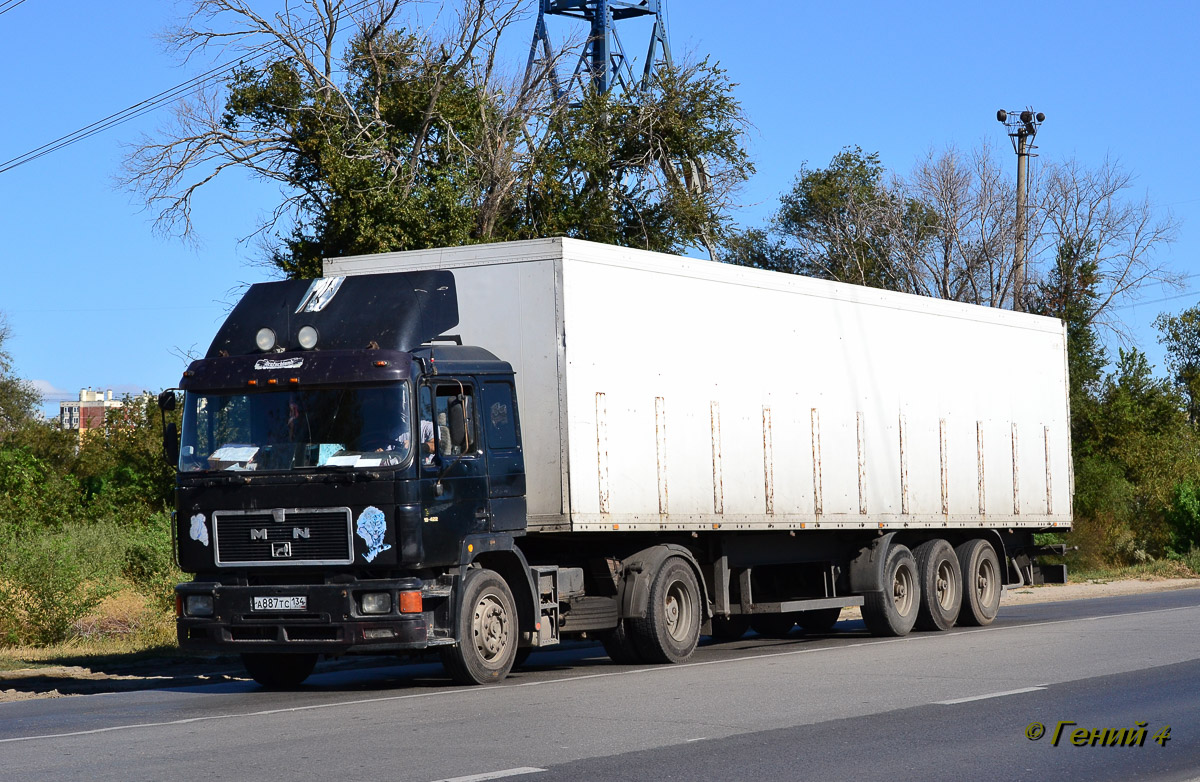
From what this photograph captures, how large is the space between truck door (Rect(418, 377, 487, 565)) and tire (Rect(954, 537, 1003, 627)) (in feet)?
30.3

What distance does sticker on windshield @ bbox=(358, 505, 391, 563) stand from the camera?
11570 millimetres

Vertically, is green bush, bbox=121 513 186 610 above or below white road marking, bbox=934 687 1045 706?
above

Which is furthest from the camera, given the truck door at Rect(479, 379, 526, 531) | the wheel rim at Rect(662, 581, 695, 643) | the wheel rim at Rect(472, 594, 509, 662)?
the wheel rim at Rect(662, 581, 695, 643)

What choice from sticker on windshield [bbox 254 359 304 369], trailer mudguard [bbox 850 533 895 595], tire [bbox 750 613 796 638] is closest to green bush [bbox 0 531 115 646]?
sticker on windshield [bbox 254 359 304 369]

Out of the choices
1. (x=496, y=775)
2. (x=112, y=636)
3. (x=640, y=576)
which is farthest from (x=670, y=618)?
(x=112, y=636)

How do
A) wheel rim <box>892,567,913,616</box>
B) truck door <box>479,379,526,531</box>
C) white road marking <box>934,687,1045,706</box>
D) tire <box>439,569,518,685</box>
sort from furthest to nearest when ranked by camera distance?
wheel rim <box>892,567,913,616</box>
truck door <box>479,379,526,531</box>
tire <box>439,569,518,685</box>
white road marking <box>934,687,1045,706</box>

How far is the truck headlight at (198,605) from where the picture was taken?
12125 millimetres

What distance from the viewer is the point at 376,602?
1166 centimetres

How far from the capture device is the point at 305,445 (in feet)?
39.1

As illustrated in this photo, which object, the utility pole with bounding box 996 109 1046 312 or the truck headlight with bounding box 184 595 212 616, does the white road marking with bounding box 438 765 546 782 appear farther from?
the utility pole with bounding box 996 109 1046 312

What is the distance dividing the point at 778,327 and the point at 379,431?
5.78 m

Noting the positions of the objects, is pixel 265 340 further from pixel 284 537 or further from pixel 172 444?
pixel 284 537

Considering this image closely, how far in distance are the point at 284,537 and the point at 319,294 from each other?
7.55 feet

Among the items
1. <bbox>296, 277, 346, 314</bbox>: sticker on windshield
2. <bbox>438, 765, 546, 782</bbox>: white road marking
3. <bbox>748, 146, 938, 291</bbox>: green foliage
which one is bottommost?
<bbox>438, 765, 546, 782</bbox>: white road marking
